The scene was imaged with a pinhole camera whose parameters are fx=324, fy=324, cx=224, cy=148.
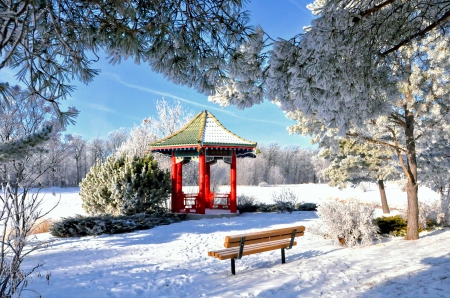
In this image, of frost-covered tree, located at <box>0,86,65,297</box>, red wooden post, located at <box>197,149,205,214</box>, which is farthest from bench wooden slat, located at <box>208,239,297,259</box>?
red wooden post, located at <box>197,149,205,214</box>

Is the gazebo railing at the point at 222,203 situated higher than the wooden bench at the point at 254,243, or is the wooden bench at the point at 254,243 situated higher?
the gazebo railing at the point at 222,203

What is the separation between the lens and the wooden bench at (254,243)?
559 centimetres

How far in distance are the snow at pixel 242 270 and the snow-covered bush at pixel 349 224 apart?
0.26m

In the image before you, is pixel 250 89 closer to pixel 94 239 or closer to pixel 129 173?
pixel 94 239

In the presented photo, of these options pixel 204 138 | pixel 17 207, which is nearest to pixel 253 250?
pixel 17 207

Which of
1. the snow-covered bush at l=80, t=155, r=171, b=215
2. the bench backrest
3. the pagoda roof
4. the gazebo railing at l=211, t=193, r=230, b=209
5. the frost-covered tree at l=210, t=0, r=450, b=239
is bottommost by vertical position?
the bench backrest

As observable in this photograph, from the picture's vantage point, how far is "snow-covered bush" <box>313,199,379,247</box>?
299 inches

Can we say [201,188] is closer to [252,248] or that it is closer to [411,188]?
[252,248]

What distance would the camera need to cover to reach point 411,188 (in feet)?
28.2

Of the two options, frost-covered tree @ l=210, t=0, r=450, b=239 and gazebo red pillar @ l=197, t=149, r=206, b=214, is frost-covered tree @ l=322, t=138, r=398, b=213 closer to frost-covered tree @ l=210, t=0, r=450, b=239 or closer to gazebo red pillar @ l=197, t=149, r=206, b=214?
gazebo red pillar @ l=197, t=149, r=206, b=214

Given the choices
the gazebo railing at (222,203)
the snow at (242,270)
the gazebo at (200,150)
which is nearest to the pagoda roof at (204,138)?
the gazebo at (200,150)

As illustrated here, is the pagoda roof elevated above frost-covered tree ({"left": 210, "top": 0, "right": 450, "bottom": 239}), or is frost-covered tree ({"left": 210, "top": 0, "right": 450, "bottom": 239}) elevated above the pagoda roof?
the pagoda roof

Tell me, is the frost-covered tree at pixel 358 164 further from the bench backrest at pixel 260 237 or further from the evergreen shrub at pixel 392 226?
the bench backrest at pixel 260 237

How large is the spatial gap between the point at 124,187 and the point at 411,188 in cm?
906
